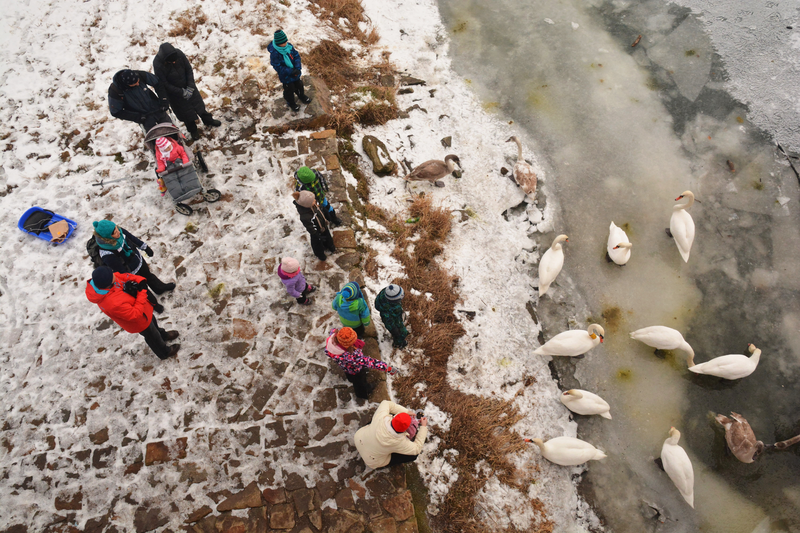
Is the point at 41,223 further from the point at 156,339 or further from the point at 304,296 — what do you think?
the point at 304,296

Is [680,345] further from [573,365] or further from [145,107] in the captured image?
[145,107]

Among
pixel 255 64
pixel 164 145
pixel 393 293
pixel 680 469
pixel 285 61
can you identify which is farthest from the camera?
pixel 255 64

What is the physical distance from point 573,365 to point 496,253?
2145 millimetres

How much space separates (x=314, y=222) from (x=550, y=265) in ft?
12.1

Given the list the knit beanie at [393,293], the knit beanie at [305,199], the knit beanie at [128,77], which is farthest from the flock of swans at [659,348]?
the knit beanie at [128,77]

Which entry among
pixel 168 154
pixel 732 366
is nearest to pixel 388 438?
pixel 732 366

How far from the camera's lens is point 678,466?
491 cm

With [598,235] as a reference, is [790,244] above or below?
above

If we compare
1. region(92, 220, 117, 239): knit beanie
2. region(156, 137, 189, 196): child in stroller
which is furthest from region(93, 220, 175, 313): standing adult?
region(156, 137, 189, 196): child in stroller

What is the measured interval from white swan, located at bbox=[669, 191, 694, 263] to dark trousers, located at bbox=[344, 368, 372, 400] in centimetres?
552

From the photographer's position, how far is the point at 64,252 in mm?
6047

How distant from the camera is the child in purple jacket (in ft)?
16.1

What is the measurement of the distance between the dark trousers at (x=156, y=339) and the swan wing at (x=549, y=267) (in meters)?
5.51

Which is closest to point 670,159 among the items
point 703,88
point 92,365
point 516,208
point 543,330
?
point 703,88
